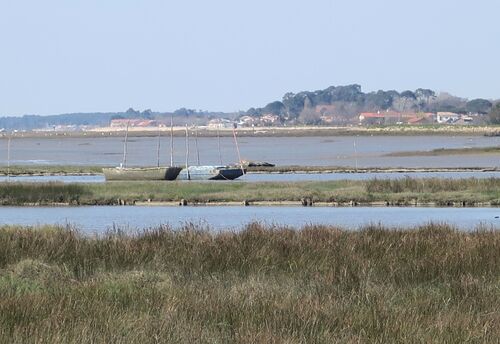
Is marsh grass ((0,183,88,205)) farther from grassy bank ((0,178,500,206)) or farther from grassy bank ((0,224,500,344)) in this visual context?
grassy bank ((0,224,500,344))

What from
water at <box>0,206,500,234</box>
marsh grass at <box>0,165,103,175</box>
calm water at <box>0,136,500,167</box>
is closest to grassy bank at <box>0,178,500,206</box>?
water at <box>0,206,500,234</box>

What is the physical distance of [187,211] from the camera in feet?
148

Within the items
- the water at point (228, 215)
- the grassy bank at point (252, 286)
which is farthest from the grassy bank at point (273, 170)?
the grassy bank at point (252, 286)

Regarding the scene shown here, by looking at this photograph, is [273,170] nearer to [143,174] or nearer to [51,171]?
[143,174]

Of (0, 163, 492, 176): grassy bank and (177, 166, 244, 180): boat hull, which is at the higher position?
(177, 166, 244, 180): boat hull

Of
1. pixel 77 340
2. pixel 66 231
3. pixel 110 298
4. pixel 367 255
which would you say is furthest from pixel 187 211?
pixel 77 340

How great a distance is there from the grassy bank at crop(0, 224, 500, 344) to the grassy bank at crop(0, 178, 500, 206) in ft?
83.8

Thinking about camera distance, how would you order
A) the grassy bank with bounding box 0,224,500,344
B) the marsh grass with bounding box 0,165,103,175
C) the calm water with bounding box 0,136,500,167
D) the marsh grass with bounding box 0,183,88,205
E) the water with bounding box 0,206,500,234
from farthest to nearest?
1. the calm water with bounding box 0,136,500,167
2. the marsh grass with bounding box 0,165,103,175
3. the marsh grass with bounding box 0,183,88,205
4. the water with bounding box 0,206,500,234
5. the grassy bank with bounding box 0,224,500,344

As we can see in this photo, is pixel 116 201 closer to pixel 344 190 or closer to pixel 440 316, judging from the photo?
pixel 344 190

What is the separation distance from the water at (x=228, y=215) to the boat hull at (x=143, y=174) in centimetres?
2076

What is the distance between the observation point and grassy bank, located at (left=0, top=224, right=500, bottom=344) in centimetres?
1224

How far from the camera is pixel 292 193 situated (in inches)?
1945

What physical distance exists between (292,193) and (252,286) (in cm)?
3431

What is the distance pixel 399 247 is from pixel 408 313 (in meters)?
6.22
